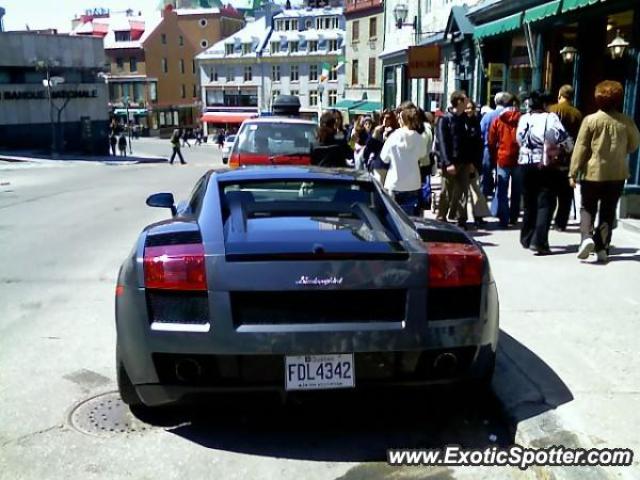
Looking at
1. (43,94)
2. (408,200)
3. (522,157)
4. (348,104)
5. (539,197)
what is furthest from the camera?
(348,104)

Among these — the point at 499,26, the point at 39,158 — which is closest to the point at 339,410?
the point at 499,26

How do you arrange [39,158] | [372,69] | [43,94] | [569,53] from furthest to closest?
[372,69], [43,94], [39,158], [569,53]

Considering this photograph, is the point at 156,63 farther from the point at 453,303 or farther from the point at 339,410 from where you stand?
the point at 453,303

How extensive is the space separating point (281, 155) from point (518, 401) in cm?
753

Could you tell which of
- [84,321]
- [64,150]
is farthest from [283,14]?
[84,321]

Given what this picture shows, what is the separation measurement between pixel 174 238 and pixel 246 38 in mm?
81492

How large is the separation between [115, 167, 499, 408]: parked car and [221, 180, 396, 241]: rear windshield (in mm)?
272

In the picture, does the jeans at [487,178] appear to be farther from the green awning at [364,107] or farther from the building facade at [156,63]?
the building facade at [156,63]

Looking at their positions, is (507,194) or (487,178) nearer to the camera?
(507,194)

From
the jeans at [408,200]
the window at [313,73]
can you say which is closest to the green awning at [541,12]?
the jeans at [408,200]

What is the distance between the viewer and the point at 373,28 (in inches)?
2146

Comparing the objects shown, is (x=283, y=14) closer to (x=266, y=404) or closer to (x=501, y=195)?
(x=501, y=195)

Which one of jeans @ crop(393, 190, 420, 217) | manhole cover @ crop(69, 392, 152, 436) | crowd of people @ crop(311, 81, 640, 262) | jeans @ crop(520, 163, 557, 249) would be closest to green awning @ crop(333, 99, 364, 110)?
crowd of people @ crop(311, 81, 640, 262)

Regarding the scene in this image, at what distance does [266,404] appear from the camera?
142 inches
